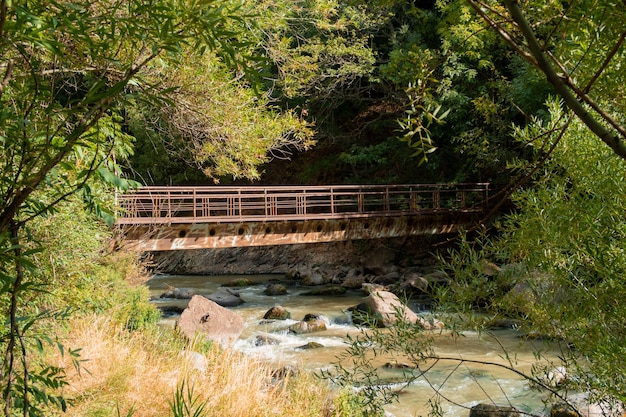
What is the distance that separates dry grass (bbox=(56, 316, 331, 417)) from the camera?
4293 mm

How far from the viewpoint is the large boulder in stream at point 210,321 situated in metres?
9.69

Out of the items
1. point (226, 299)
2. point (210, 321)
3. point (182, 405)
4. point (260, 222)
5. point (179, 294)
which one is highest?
point (182, 405)

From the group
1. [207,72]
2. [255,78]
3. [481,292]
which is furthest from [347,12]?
[255,78]

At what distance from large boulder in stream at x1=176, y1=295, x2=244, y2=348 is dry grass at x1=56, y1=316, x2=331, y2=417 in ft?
13.6

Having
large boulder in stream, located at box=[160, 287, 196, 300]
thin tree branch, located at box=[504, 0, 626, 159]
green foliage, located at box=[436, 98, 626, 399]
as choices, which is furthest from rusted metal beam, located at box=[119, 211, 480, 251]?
thin tree branch, located at box=[504, 0, 626, 159]

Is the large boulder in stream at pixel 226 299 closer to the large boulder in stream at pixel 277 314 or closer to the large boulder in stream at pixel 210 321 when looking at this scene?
the large boulder in stream at pixel 277 314

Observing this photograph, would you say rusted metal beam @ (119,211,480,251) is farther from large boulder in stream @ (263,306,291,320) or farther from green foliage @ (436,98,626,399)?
green foliage @ (436,98,626,399)

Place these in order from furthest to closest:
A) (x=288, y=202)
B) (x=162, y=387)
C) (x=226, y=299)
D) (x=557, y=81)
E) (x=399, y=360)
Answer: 1. (x=288, y=202)
2. (x=226, y=299)
3. (x=399, y=360)
4. (x=162, y=387)
5. (x=557, y=81)

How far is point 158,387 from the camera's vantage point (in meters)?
4.60

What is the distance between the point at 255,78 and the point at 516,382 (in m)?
6.82

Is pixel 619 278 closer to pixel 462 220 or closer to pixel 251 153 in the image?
pixel 251 153

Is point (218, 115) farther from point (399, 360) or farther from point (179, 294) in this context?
point (179, 294)

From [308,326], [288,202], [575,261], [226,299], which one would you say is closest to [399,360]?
[308,326]

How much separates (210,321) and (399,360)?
3439 millimetres
